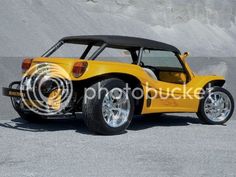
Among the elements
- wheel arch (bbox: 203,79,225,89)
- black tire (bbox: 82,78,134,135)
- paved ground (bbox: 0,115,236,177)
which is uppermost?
wheel arch (bbox: 203,79,225,89)

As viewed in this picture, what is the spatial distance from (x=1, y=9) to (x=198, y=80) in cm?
1288

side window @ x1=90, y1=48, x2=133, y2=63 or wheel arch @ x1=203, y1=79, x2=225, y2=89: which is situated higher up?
Result: side window @ x1=90, y1=48, x2=133, y2=63

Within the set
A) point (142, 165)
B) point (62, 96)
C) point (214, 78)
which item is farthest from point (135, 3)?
point (142, 165)

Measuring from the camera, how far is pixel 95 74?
22.7ft

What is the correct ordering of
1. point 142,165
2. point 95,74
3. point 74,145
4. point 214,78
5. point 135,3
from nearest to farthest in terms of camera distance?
point 142,165, point 74,145, point 95,74, point 214,78, point 135,3

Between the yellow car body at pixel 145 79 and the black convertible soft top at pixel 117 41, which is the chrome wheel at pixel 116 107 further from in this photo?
the black convertible soft top at pixel 117 41

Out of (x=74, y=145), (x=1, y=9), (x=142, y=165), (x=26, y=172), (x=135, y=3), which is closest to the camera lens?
(x=26, y=172)

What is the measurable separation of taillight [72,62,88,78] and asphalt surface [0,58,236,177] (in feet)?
2.75

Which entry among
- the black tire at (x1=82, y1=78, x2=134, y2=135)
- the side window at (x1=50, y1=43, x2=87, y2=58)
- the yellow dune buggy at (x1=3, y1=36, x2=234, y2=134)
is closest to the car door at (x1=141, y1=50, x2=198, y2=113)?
the yellow dune buggy at (x1=3, y1=36, x2=234, y2=134)

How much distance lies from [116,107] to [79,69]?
84cm

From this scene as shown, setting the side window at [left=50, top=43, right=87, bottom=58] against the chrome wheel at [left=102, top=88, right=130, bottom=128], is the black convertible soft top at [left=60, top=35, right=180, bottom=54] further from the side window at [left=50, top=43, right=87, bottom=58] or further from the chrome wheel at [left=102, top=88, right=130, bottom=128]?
the side window at [left=50, top=43, right=87, bottom=58]

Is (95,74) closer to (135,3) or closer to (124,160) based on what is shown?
(124,160)

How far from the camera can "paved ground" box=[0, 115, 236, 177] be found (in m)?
5.04

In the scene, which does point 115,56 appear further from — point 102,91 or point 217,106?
point 102,91
